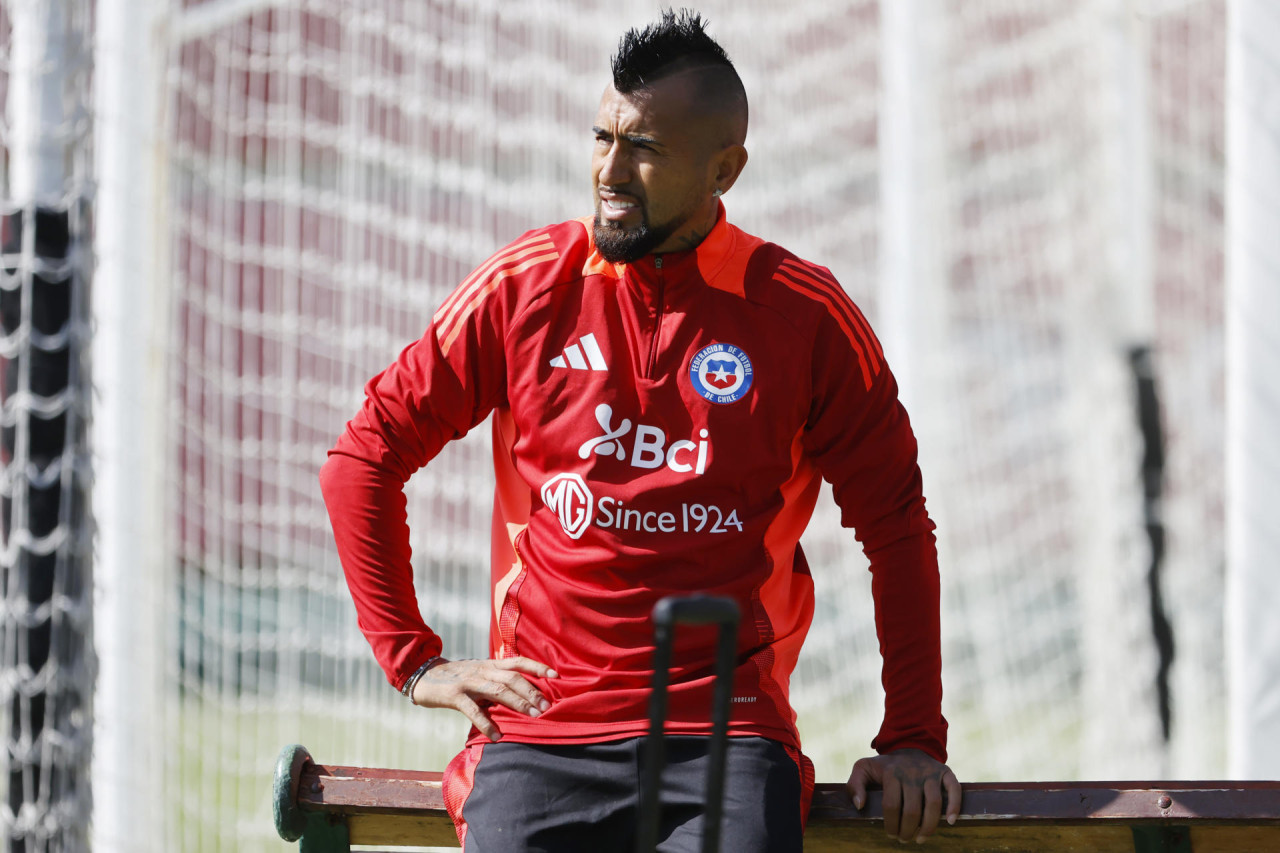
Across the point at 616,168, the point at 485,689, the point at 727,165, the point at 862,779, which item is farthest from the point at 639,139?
the point at 862,779

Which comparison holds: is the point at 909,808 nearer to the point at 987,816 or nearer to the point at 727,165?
the point at 987,816

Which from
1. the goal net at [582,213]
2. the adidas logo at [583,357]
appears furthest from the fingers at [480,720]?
the goal net at [582,213]

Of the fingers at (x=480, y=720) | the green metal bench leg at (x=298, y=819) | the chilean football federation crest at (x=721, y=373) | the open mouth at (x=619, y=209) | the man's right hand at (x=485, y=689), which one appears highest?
the open mouth at (x=619, y=209)

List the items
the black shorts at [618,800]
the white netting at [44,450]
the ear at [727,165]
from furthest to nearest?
the white netting at [44,450], the ear at [727,165], the black shorts at [618,800]

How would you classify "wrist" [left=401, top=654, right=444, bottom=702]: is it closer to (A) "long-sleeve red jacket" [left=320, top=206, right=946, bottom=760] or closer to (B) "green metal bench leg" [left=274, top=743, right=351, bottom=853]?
(A) "long-sleeve red jacket" [left=320, top=206, right=946, bottom=760]

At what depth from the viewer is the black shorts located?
158 centimetres

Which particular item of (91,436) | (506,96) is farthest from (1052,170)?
(91,436)

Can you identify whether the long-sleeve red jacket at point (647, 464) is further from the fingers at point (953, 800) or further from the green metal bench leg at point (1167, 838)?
the green metal bench leg at point (1167, 838)

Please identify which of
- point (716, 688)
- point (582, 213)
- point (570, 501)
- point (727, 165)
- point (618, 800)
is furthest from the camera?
point (582, 213)

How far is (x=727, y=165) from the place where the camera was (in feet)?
5.94

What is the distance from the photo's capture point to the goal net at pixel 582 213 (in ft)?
13.7

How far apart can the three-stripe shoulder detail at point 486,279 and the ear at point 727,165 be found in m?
0.23

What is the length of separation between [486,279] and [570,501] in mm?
312

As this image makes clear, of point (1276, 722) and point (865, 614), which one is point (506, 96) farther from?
point (1276, 722)
